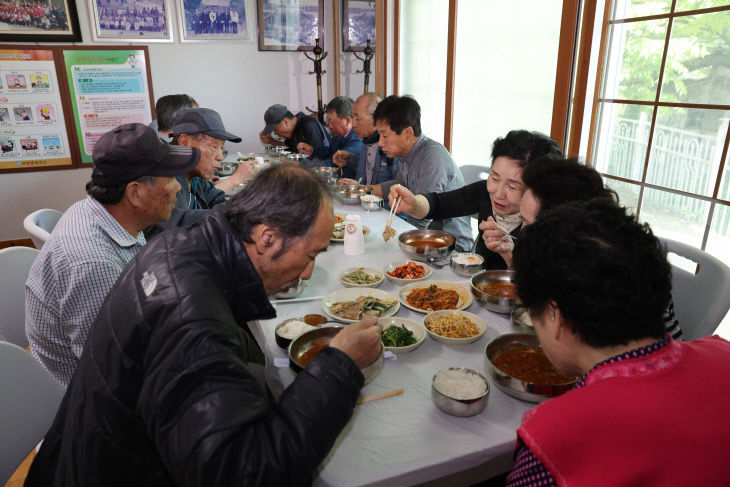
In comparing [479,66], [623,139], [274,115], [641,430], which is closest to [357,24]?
[274,115]

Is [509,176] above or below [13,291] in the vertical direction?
above

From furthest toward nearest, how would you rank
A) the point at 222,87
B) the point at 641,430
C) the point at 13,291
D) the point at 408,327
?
the point at 222,87, the point at 13,291, the point at 408,327, the point at 641,430

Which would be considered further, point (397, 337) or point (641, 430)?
point (397, 337)

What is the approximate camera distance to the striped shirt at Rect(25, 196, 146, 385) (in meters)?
1.39

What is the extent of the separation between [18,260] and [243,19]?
459 centimetres

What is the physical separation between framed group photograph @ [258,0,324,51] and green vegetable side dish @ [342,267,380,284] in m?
4.60

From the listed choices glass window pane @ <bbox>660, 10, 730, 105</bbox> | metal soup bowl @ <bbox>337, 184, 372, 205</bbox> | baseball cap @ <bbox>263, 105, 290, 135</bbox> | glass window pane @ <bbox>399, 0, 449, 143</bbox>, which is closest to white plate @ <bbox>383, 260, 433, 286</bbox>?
metal soup bowl @ <bbox>337, 184, 372, 205</bbox>

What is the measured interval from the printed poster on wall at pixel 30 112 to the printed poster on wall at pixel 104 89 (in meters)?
0.17

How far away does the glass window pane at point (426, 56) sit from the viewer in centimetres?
456

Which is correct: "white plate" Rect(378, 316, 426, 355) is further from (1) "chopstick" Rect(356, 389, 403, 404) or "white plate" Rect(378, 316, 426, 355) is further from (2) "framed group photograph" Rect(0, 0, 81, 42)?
(2) "framed group photograph" Rect(0, 0, 81, 42)

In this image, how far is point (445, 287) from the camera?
1.88 meters

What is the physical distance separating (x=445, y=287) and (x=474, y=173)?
188 centimetres

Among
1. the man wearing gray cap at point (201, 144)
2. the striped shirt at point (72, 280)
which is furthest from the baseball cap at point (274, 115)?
the striped shirt at point (72, 280)

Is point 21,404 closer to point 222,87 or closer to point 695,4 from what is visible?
point 695,4
